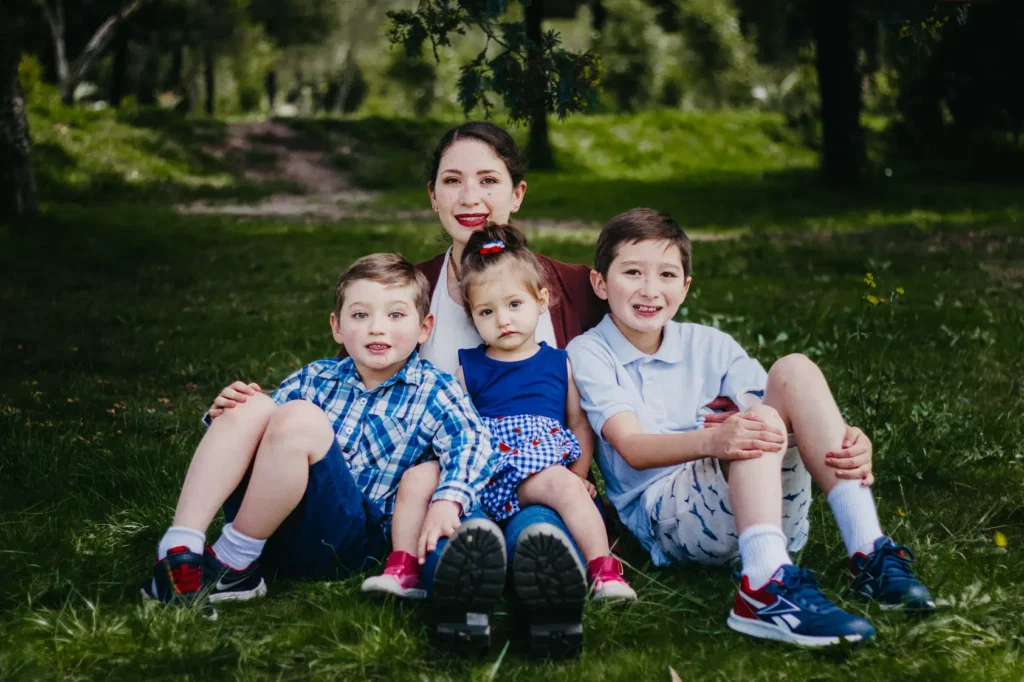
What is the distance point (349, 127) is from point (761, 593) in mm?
18256

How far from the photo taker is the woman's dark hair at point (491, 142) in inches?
138

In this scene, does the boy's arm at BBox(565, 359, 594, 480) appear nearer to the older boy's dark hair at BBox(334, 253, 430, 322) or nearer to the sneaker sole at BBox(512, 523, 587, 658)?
the older boy's dark hair at BBox(334, 253, 430, 322)

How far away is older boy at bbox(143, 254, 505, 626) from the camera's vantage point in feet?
9.16

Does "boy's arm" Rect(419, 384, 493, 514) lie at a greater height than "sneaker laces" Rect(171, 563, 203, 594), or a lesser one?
greater

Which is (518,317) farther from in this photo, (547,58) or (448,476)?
(547,58)

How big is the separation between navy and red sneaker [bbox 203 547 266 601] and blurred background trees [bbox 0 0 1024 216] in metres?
2.11

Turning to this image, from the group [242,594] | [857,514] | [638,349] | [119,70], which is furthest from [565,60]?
[119,70]

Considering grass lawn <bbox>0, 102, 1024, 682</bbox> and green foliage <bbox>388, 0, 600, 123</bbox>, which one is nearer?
grass lawn <bbox>0, 102, 1024, 682</bbox>

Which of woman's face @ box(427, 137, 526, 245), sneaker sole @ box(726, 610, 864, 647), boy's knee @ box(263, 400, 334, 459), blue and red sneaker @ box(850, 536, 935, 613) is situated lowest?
sneaker sole @ box(726, 610, 864, 647)

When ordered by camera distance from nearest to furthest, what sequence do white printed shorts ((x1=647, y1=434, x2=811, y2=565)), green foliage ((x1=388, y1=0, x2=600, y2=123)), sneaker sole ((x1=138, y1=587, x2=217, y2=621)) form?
sneaker sole ((x1=138, y1=587, x2=217, y2=621))
white printed shorts ((x1=647, y1=434, x2=811, y2=565))
green foliage ((x1=388, y1=0, x2=600, y2=123))

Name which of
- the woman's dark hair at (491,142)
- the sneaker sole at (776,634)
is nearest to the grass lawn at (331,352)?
the sneaker sole at (776,634)

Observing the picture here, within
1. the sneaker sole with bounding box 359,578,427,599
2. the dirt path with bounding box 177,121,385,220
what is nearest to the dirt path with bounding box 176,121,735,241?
the dirt path with bounding box 177,121,385,220

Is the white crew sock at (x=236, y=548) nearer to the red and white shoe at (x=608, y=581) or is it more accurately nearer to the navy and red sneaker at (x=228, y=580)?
the navy and red sneaker at (x=228, y=580)

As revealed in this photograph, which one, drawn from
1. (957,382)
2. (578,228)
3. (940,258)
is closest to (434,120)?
(578,228)
